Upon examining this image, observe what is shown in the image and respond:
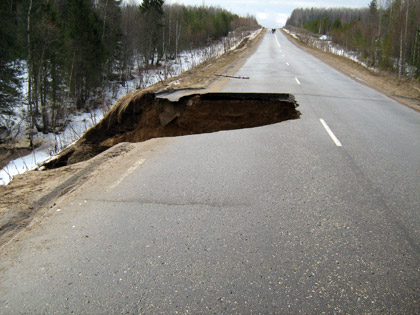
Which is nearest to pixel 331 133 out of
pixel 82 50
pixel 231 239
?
pixel 231 239

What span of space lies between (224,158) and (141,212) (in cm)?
196

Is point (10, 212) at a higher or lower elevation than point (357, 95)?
lower

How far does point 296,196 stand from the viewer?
3.73m

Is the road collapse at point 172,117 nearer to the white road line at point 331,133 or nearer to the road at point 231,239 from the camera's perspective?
the white road line at point 331,133

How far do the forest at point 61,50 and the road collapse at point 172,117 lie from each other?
19.6 feet

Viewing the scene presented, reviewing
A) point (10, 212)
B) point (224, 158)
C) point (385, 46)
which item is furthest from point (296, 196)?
point (385, 46)

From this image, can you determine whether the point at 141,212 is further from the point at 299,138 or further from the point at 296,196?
the point at 299,138

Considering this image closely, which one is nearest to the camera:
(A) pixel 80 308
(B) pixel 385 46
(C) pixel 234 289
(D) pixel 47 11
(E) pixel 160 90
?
(A) pixel 80 308

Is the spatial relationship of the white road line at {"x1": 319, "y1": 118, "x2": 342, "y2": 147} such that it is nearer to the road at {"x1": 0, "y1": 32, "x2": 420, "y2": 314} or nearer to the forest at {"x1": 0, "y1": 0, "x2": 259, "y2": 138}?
the road at {"x1": 0, "y1": 32, "x2": 420, "y2": 314}

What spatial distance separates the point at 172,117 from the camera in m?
8.45

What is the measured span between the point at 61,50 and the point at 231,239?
83.9 ft

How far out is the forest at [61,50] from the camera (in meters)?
20.7

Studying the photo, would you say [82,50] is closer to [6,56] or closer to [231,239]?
[6,56]

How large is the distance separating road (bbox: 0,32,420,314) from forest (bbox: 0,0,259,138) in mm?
10998
